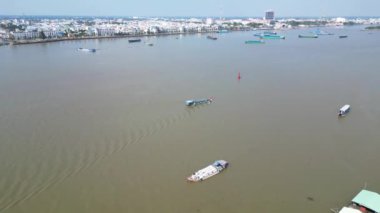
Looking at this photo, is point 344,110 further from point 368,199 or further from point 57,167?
point 57,167

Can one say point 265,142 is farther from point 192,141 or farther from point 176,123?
point 176,123

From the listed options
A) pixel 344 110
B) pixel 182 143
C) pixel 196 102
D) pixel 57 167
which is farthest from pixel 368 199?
pixel 196 102

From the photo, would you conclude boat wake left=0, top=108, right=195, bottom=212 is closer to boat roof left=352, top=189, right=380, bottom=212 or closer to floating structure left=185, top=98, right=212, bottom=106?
floating structure left=185, top=98, right=212, bottom=106

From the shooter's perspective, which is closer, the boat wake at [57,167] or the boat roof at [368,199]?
the boat roof at [368,199]

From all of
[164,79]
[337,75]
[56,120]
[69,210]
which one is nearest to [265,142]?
[69,210]

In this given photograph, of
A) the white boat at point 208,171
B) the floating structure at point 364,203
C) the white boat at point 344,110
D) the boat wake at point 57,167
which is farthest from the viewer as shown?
the white boat at point 344,110

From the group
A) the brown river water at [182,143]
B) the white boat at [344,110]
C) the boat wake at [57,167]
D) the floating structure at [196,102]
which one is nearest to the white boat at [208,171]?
the brown river water at [182,143]

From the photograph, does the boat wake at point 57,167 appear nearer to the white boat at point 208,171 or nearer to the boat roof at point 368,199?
the white boat at point 208,171
